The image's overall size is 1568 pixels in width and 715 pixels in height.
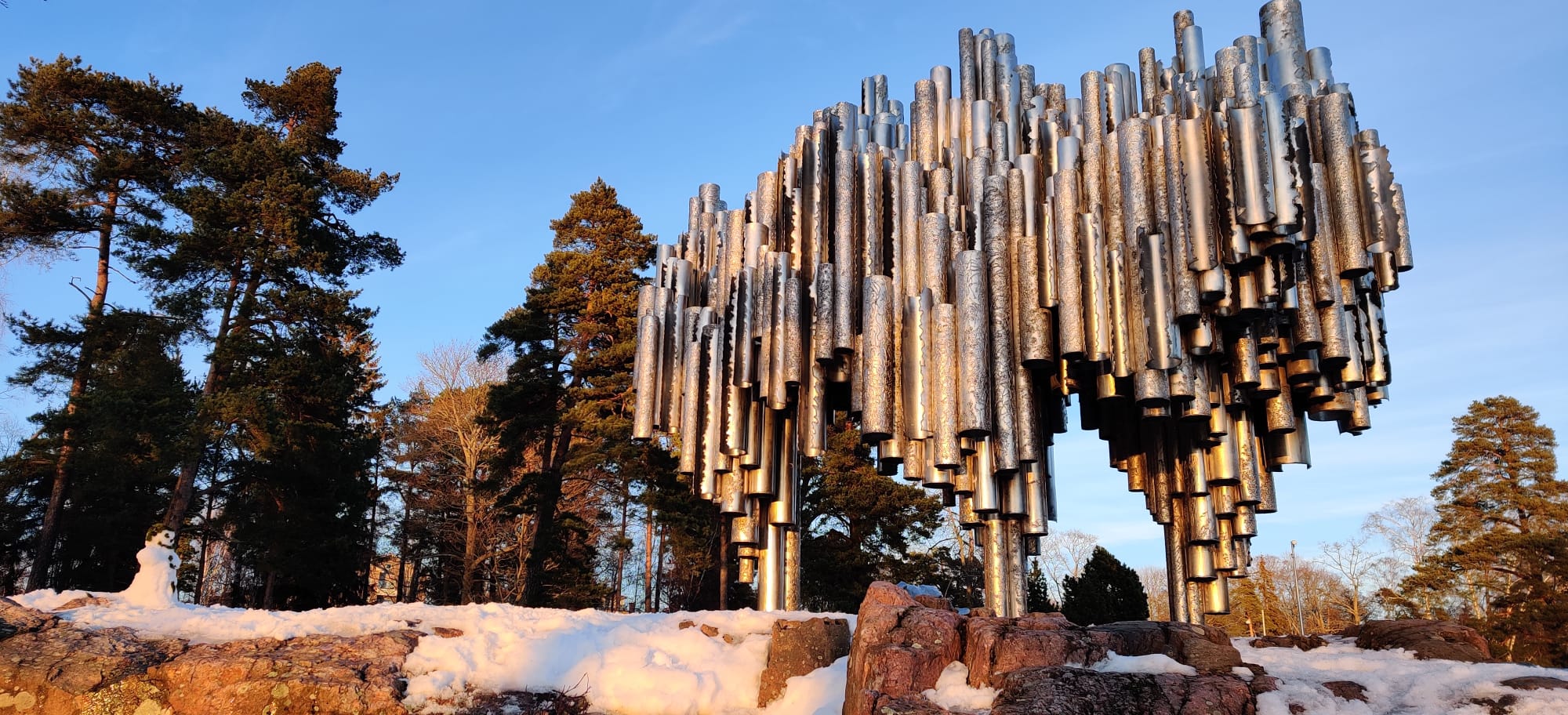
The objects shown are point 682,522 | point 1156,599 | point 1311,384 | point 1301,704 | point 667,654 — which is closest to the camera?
point 1301,704

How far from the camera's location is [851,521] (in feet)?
89.4

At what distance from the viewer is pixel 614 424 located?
22.1 meters

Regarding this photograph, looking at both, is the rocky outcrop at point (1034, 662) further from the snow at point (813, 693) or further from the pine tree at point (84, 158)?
the pine tree at point (84, 158)

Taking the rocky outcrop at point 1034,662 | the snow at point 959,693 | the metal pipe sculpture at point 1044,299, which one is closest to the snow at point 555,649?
the rocky outcrop at point 1034,662

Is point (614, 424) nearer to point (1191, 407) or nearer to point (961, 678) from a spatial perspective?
point (1191, 407)

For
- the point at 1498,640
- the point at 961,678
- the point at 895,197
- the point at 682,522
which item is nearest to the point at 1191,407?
the point at 895,197

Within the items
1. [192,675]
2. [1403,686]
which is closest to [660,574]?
[192,675]

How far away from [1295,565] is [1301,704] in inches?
1516

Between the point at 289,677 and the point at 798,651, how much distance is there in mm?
4026

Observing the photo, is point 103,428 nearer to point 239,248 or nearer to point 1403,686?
point 239,248

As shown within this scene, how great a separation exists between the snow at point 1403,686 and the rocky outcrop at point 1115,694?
1.13 feet

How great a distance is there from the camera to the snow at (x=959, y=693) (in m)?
5.89

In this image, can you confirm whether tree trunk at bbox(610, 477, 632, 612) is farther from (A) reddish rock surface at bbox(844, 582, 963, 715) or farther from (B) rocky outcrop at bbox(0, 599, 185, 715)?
(A) reddish rock surface at bbox(844, 582, 963, 715)

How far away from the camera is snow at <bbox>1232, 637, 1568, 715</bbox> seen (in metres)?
5.93
